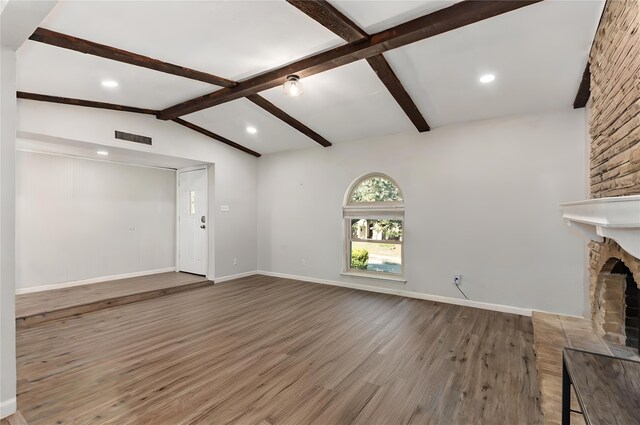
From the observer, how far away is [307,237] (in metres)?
5.92

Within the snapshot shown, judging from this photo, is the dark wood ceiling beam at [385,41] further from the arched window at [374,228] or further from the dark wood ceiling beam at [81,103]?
the arched window at [374,228]

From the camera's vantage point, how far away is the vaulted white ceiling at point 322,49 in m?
2.38

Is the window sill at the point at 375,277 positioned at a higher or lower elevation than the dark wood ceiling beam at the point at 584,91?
lower

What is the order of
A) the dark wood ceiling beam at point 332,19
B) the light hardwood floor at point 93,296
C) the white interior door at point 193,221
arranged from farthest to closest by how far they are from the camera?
the white interior door at point 193,221, the light hardwood floor at point 93,296, the dark wood ceiling beam at point 332,19

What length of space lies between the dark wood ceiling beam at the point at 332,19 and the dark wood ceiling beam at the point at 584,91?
7.71 ft

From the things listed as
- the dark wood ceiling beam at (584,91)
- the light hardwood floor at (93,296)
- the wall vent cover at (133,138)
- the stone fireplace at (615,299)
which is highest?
the dark wood ceiling beam at (584,91)

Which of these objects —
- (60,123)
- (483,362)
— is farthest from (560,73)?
(60,123)

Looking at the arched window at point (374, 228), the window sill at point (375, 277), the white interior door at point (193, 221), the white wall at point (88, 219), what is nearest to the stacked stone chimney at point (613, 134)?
the window sill at point (375, 277)

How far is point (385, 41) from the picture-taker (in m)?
2.64

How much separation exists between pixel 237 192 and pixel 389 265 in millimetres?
3447

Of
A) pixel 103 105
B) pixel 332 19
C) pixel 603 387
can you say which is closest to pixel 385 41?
pixel 332 19

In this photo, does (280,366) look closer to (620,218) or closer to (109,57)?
(620,218)

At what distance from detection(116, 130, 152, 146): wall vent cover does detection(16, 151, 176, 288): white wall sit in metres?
1.46

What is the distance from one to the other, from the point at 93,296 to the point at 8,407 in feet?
8.96
